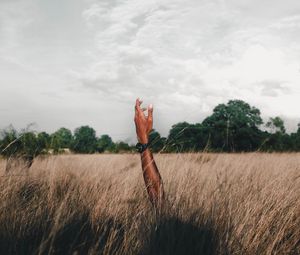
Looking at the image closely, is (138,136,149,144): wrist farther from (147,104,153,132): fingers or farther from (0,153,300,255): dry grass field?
(0,153,300,255): dry grass field

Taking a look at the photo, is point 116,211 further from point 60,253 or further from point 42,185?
point 42,185

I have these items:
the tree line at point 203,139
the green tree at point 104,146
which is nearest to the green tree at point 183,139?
the tree line at point 203,139

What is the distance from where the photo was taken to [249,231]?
2.38 metres

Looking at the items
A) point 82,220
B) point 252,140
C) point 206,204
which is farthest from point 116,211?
point 252,140

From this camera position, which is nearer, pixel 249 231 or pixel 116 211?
pixel 249 231

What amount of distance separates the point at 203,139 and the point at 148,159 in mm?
7753

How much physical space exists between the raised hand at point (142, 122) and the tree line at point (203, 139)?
1.18 ft

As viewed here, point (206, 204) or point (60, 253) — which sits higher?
point (206, 204)

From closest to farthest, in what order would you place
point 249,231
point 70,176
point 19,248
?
1. point 19,248
2. point 249,231
3. point 70,176

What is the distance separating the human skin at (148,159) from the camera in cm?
299

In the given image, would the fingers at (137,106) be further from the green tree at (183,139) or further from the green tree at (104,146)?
the green tree at (104,146)

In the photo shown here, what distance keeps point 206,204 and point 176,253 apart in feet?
2.43

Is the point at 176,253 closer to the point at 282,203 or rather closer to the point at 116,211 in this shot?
the point at 116,211

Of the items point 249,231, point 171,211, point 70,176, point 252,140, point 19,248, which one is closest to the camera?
point 19,248
